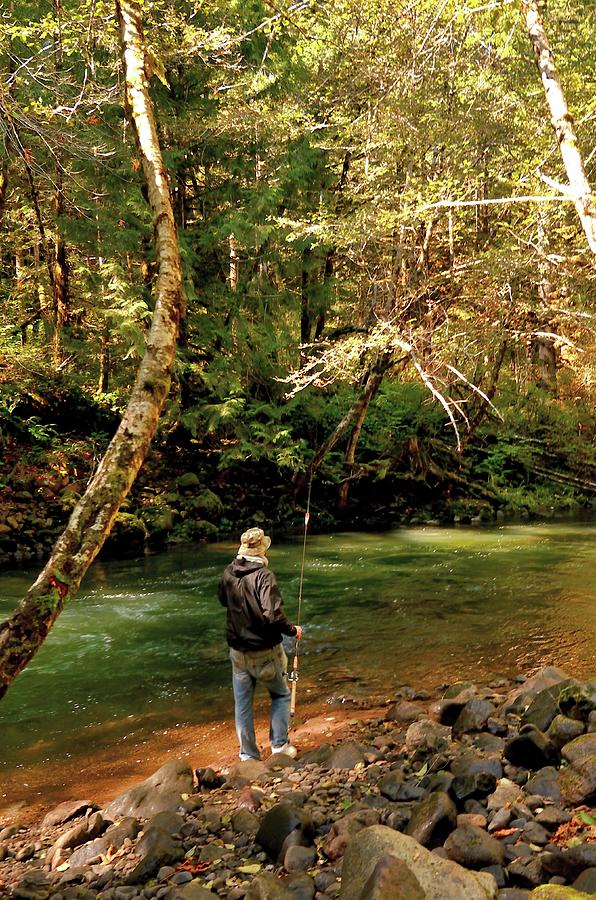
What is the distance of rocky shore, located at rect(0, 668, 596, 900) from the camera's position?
9.39ft

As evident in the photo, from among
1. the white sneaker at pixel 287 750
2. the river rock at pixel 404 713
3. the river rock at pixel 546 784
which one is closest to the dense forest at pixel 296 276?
the river rock at pixel 404 713

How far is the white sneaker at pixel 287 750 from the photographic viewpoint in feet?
17.4

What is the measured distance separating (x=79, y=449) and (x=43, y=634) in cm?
1354

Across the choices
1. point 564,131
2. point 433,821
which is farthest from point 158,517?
point 433,821

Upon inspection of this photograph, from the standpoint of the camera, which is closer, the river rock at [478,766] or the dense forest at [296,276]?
the river rock at [478,766]

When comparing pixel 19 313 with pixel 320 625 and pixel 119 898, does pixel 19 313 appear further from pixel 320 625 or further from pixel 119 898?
pixel 119 898

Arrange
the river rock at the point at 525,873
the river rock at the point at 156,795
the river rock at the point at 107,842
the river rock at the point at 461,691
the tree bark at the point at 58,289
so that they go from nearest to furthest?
the river rock at the point at 525,873
the river rock at the point at 107,842
the river rock at the point at 156,795
the river rock at the point at 461,691
the tree bark at the point at 58,289

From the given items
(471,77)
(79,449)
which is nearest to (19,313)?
(79,449)

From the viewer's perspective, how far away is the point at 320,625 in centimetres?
922

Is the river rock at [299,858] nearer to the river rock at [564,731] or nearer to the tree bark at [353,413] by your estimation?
the river rock at [564,731]

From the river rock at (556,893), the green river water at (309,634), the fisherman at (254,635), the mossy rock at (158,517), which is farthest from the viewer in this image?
the mossy rock at (158,517)

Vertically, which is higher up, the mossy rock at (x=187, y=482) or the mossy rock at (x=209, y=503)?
the mossy rock at (x=187, y=482)

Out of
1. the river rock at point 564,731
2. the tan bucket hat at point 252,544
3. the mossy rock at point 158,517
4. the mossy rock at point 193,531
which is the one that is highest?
the tan bucket hat at point 252,544

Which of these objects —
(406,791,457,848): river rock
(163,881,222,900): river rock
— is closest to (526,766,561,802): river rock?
(406,791,457,848): river rock
